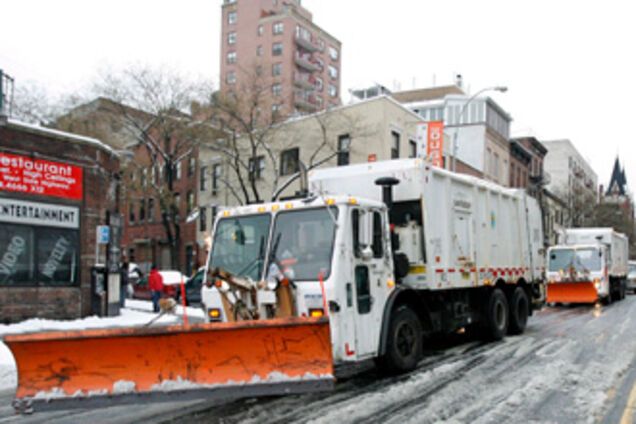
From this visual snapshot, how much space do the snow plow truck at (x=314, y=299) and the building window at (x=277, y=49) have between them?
2368 inches

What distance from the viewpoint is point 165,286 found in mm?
23547

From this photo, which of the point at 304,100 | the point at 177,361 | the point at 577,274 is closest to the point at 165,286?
the point at 577,274

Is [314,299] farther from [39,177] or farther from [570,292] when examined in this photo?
[570,292]

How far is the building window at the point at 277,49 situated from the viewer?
68562mm

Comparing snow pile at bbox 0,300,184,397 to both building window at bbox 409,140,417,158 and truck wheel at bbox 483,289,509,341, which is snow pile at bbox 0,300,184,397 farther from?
building window at bbox 409,140,417,158

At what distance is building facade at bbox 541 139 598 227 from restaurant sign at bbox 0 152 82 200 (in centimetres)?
4980

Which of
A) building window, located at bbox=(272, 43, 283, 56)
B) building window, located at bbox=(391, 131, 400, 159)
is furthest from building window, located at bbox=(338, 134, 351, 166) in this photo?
building window, located at bbox=(272, 43, 283, 56)

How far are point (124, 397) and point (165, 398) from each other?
40cm

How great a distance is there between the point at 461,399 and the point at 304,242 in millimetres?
2566

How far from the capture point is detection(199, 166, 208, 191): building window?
134 feet

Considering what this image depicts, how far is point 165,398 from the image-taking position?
605cm

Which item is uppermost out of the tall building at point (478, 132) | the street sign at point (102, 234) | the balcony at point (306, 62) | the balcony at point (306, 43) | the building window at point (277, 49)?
the balcony at point (306, 43)

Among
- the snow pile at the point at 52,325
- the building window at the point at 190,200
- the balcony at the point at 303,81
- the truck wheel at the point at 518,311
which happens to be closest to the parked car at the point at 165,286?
the snow pile at the point at 52,325

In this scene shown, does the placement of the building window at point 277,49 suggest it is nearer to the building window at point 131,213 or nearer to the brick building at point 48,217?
the building window at point 131,213
